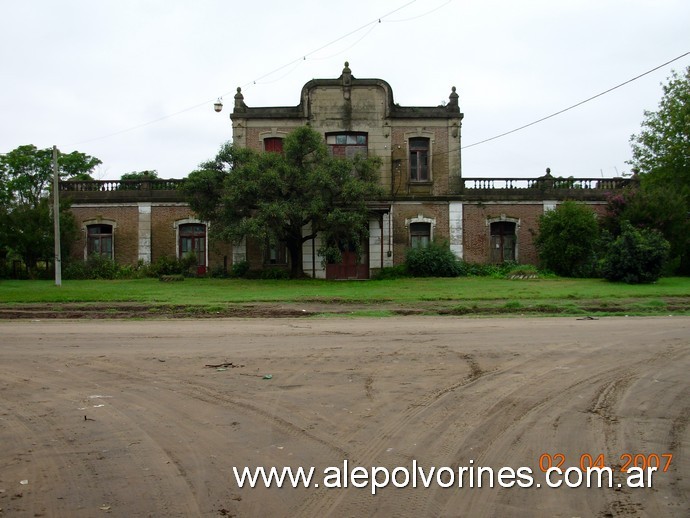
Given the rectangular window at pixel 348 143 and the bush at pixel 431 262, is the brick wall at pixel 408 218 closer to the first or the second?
the bush at pixel 431 262

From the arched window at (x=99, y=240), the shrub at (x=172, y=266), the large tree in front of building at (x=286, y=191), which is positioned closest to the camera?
the large tree in front of building at (x=286, y=191)

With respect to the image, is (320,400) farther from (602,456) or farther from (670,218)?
(670,218)

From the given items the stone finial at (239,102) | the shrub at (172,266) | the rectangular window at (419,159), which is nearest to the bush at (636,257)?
the rectangular window at (419,159)

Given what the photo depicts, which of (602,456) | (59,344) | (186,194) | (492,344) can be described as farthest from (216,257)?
(602,456)

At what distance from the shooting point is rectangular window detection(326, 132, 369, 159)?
32.9 m

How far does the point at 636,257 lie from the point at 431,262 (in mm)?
9059

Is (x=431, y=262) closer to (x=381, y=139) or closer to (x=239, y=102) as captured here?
(x=381, y=139)

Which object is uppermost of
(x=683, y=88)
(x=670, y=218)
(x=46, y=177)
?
(x=683, y=88)

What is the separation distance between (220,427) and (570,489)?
124 inches

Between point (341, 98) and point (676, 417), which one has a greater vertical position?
point (341, 98)

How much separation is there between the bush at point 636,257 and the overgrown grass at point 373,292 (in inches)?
24.8

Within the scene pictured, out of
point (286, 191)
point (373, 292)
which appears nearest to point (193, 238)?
point (286, 191)

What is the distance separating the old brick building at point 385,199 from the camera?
3272cm

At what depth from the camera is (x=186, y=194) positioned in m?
28.4
